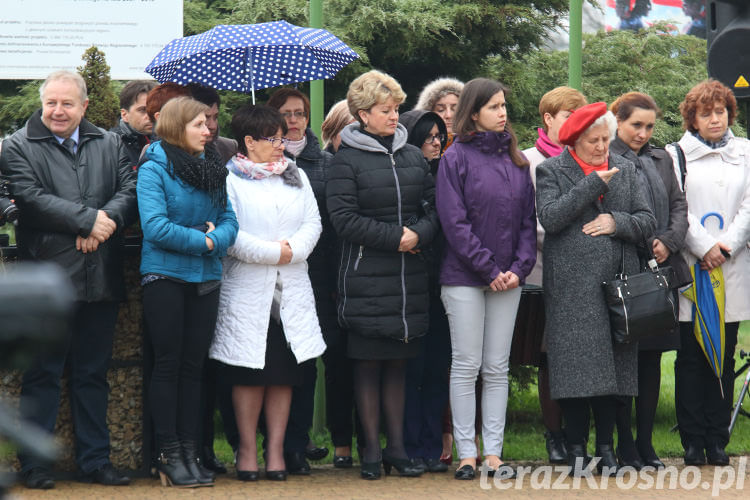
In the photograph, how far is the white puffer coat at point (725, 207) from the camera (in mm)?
6371

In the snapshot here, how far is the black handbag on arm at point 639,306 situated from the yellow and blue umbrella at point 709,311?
0.66 meters

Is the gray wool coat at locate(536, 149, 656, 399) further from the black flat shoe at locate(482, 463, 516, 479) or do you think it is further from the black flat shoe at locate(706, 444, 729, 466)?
the black flat shoe at locate(706, 444, 729, 466)

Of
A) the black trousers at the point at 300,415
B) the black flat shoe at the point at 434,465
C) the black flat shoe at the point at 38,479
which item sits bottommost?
the black flat shoe at the point at 434,465

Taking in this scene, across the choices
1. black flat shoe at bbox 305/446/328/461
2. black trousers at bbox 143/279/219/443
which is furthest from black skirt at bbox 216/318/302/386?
black flat shoe at bbox 305/446/328/461

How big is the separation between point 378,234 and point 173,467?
5.20 feet

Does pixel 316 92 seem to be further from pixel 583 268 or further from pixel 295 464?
pixel 295 464


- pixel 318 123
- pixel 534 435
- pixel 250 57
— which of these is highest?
pixel 250 57

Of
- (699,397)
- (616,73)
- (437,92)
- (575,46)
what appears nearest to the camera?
(699,397)

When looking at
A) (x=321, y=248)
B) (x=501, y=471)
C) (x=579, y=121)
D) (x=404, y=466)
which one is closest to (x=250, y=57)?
(x=321, y=248)

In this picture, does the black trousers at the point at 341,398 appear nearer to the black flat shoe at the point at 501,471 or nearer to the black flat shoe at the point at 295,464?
the black flat shoe at the point at 295,464

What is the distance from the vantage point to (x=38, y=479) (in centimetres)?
536

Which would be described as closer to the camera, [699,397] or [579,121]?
[579,121]

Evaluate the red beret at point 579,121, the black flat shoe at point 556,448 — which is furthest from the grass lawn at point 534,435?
the red beret at point 579,121

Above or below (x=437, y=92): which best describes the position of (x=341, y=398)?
below
